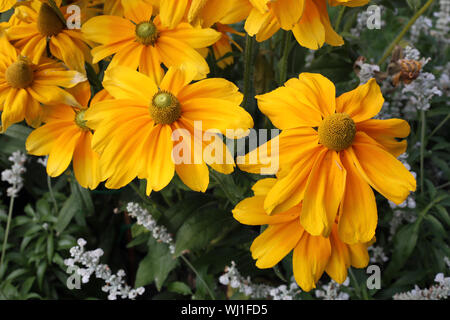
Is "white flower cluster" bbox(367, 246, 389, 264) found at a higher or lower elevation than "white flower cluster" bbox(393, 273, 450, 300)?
higher

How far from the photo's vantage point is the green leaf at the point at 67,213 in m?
0.99

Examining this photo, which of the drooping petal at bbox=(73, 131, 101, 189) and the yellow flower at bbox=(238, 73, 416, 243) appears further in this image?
the drooping petal at bbox=(73, 131, 101, 189)

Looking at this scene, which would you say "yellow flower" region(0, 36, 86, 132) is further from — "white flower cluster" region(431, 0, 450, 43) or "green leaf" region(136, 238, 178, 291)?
"white flower cluster" region(431, 0, 450, 43)

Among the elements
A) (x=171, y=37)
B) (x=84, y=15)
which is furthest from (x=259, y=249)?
(x=84, y=15)

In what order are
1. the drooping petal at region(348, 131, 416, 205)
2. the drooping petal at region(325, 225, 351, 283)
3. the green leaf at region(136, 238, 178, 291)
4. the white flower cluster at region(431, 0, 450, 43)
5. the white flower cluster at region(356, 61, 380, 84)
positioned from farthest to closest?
the white flower cluster at region(431, 0, 450, 43) < the green leaf at region(136, 238, 178, 291) < the white flower cluster at region(356, 61, 380, 84) < the drooping petal at region(325, 225, 351, 283) < the drooping petal at region(348, 131, 416, 205)

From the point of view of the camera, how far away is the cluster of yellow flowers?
1.88 feet

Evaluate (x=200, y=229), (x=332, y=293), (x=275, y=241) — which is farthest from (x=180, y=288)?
(x=275, y=241)

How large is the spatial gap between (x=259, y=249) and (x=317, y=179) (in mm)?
139

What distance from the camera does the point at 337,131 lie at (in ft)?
1.88

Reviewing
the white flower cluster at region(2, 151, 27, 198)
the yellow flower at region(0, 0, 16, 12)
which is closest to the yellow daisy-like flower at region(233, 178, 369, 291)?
the yellow flower at region(0, 0, 16, 12)

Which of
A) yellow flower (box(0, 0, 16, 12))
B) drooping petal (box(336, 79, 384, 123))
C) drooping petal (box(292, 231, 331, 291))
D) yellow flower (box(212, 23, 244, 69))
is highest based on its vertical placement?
yellow flower (box(212, 23, 244, 69))

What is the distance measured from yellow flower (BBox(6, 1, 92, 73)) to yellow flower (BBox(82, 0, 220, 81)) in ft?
0.17

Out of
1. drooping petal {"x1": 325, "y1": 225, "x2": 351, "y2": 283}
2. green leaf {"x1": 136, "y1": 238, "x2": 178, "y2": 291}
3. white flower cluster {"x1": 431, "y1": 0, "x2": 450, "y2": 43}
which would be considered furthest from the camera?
white flower cluster {"x1": 431, "y1": 0, "x2": 450, "y2": 43}

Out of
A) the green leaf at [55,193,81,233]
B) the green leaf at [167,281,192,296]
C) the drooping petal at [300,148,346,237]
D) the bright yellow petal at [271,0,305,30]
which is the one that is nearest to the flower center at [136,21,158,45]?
the bright yellow petal at [271,0,305,30]
